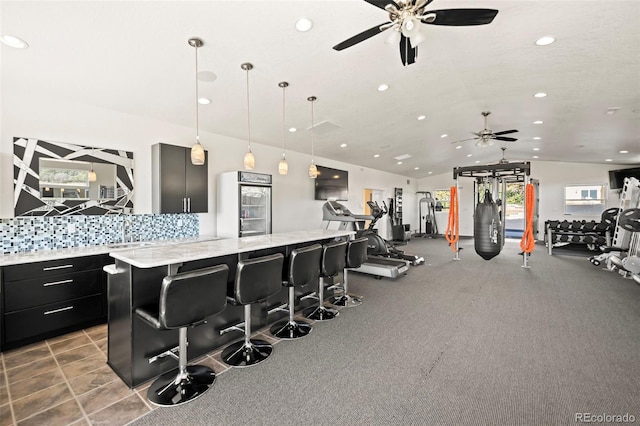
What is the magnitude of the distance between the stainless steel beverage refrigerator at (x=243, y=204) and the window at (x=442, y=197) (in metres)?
9.98

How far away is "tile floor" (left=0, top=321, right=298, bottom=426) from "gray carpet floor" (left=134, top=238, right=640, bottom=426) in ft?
0.99

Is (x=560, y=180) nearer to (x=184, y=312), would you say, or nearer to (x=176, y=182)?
(x=176, y=182)

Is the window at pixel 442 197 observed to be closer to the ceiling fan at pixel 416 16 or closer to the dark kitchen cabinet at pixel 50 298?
the ceiling fan at pixel 416 16

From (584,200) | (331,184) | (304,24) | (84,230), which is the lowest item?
(84,230)

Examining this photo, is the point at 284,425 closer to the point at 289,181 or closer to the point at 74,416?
the point at 74,416

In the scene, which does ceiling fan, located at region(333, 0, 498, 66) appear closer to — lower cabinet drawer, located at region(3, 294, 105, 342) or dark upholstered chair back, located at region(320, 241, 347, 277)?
dark upholstered chair back, located at region(320, 241, 347, 277)

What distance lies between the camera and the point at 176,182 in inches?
173

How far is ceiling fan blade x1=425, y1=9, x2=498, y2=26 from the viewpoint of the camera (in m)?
1.96

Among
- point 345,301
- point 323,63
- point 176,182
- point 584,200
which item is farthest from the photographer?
point 584,200

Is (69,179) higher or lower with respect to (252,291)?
higher

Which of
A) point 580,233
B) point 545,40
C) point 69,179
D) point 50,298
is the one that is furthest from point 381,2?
point 580,233

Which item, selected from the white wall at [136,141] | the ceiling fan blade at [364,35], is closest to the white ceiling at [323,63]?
the white wall at [136,141]

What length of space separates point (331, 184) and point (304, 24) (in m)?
5.39

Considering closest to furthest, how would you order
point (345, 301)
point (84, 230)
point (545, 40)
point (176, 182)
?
point (545, 40) < point (84, 230) < point (345, 301) < point (176, 182)
